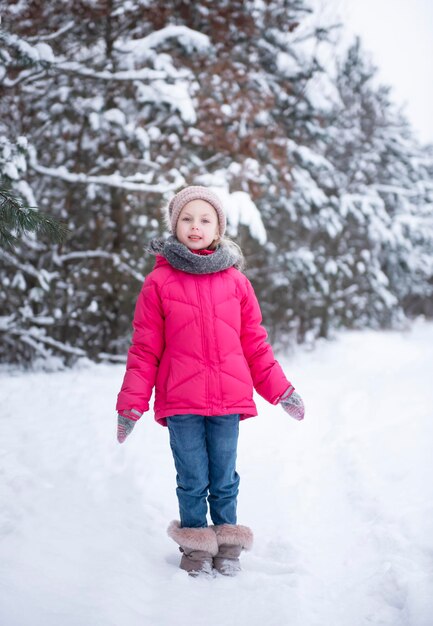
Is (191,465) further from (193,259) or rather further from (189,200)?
(189,200)

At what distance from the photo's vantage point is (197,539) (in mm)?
2566

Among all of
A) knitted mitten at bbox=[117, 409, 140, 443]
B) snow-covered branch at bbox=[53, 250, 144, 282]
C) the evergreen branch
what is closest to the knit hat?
the evergreen branch

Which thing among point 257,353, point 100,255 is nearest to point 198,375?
point 257,353

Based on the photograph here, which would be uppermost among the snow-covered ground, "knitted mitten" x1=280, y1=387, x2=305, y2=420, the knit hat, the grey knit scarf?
the knit hat

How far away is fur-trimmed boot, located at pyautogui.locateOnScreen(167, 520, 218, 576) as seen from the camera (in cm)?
256

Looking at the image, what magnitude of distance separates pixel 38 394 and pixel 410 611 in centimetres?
423

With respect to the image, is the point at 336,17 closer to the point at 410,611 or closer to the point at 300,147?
the point at 300,147

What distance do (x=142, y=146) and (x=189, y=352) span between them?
5.36 metres

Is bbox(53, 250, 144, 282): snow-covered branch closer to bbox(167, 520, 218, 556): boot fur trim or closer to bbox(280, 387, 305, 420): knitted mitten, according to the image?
bbox(280, 387, 305, 420): knitted mitten

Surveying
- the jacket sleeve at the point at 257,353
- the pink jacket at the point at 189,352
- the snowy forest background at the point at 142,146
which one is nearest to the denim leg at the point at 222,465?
the pink jacket at the point at 189,352

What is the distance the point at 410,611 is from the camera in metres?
2.21

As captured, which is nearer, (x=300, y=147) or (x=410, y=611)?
(x=410, y=611)

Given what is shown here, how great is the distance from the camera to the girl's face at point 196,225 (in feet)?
8.79

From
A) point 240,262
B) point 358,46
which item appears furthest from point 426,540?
point 358,46
